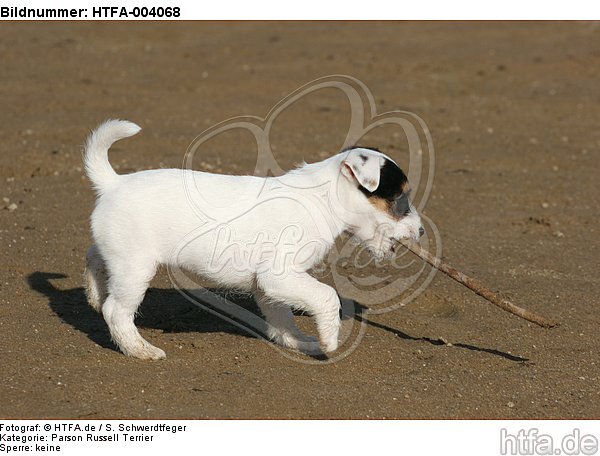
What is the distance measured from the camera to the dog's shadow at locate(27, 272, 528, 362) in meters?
7.18

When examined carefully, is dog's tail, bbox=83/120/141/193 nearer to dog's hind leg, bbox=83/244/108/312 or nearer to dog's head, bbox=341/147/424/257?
dog's hind leg, bbox=83/244/108/312

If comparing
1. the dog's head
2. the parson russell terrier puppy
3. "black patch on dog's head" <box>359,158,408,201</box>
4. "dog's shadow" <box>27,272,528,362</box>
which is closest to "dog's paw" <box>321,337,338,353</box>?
the parson russell terrier puppy

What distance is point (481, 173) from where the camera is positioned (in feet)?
40.8

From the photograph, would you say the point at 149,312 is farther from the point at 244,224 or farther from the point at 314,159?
the point at 314,159

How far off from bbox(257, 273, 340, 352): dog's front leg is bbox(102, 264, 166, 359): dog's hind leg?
83 cm

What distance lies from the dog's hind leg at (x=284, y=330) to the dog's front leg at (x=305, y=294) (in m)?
0.54

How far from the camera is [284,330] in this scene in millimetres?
7039

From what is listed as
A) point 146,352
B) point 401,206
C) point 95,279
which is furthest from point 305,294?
point 95,279

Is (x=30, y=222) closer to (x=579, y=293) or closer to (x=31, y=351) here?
(x=31, y=351)

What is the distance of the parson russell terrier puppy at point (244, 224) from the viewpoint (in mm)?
6320

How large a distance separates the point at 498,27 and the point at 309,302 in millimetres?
16080

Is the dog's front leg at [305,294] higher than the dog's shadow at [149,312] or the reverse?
higher

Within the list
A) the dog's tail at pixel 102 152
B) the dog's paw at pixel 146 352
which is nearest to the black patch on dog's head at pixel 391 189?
the dog's tail at pixel 102 152

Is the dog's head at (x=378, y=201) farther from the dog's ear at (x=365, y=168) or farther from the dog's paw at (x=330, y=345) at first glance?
the dog's paw at (x=330, y=345)
